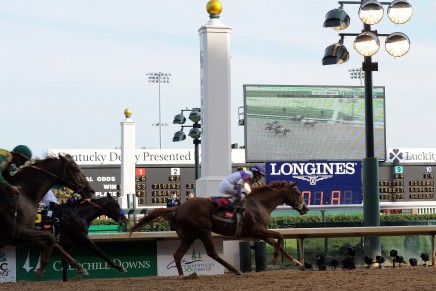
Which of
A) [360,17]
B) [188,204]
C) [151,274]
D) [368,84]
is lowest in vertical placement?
[151,274]

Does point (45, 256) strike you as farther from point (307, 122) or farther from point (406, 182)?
point (406, 182)

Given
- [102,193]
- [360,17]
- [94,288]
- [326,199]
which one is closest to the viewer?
[94,288]

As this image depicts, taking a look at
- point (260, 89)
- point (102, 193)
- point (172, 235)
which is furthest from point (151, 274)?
point (102, 193)

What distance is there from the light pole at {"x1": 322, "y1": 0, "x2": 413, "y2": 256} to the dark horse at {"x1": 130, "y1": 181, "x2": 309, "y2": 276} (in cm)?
250

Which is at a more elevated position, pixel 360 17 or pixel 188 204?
pixel 360 17

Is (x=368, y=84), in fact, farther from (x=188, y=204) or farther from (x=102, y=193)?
(x=102, y=193)

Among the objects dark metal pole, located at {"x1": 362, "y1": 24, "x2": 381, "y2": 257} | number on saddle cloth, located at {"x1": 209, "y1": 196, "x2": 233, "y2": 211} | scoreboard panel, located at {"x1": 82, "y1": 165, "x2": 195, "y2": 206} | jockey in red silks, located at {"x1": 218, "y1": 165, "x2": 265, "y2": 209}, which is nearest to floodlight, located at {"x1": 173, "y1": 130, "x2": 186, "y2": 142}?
scoreboard panel, located at {"x1": 82, "y1": 165, "x2": 195, "y2": 206}

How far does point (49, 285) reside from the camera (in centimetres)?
1300

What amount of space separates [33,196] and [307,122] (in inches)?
754

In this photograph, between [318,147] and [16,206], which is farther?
[318,147]

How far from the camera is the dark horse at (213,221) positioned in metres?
12.9

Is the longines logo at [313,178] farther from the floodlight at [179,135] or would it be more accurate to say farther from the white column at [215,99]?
the white column at [215,99]

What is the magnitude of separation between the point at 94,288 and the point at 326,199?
14776 mm

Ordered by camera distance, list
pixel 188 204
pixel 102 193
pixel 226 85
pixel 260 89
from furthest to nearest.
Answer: pixel 102 193, pixel 260 89, pixel 226 85, pixel 188 204
